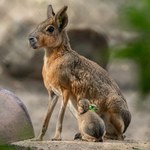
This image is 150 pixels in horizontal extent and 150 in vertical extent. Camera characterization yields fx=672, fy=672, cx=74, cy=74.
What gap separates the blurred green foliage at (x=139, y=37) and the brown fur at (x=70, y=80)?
241 inches

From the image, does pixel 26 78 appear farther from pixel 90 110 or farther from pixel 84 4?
pixel 90 110

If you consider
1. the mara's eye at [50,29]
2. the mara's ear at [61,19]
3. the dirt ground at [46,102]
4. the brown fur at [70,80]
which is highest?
the dirt ground at [46,102]

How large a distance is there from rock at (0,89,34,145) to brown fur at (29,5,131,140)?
281 millimetres

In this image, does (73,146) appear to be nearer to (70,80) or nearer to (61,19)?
(70,80)

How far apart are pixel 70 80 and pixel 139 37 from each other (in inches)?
249

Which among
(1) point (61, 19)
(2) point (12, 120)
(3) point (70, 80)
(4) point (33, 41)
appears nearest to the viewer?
(2) point (12, 120)

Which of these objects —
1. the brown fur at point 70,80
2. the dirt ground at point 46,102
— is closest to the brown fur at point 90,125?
the brown fur at point 70,80

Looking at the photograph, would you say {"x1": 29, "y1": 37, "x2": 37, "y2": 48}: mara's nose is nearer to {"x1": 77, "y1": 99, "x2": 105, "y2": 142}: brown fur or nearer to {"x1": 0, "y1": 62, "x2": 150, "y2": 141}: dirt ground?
{"x1": 77, "y1": 99, "x2": 105, "y2": 142}: brown fur

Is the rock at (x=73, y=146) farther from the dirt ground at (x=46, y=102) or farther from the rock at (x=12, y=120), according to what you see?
the dirt ground at (x=46, y=102)

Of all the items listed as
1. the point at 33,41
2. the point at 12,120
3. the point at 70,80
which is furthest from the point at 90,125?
the point at 33,41

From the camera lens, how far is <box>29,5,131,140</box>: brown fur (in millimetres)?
7609

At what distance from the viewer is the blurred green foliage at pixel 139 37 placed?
131 centimetres

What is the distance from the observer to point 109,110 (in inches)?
307

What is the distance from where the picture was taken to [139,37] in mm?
1342
